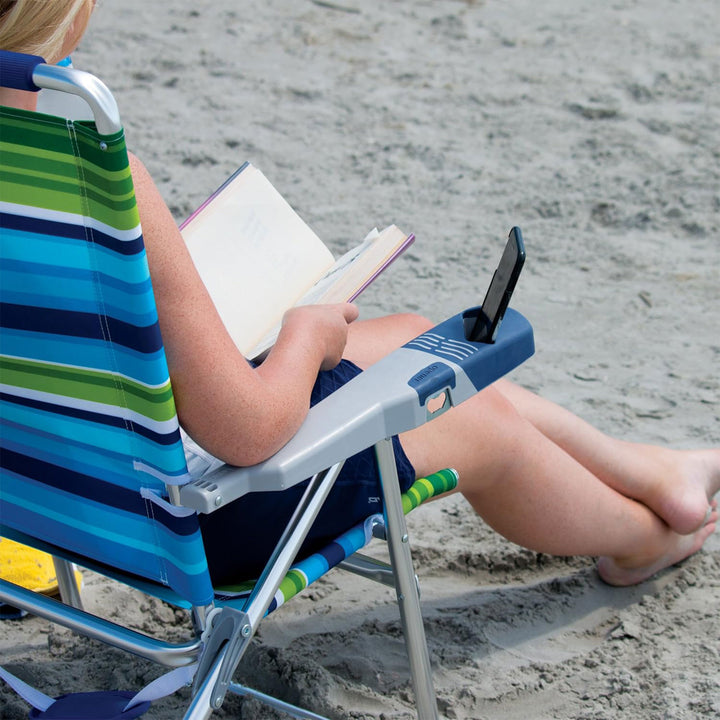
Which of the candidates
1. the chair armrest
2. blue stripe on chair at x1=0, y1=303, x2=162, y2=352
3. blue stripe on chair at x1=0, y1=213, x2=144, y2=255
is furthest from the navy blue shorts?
blue stripe on chair at x1=0, y1=213, x2=144, y2=255

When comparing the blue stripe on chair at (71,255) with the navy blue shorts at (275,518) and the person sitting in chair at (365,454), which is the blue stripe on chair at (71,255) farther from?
the navy blue shorts at (275,518)

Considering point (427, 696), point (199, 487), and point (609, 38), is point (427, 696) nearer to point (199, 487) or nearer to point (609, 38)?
point (199, 487)

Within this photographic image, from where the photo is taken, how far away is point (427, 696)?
5.75 feet

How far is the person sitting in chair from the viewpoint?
4.54ft

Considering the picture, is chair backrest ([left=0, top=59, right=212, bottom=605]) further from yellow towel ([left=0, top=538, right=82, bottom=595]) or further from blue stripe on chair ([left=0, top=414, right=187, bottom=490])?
yellow towel ([left=0, top=538, right=82, bottom=595])

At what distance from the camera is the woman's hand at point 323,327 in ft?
5.39

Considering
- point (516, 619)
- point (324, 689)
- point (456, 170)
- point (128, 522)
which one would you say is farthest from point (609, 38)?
point (128, 522)

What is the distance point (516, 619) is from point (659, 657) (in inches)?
12.0

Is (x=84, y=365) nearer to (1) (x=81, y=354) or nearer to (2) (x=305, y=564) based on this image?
(1) (x=81, y=354)

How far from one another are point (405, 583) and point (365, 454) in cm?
21

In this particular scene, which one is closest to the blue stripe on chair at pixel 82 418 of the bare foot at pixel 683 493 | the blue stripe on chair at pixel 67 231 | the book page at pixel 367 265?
the blue stripe on chair at pixel 67 231

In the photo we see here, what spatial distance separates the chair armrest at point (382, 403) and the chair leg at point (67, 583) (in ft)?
2.59

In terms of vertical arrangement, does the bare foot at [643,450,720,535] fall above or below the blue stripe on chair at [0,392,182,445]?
below

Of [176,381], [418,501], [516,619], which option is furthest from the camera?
[516,619]
